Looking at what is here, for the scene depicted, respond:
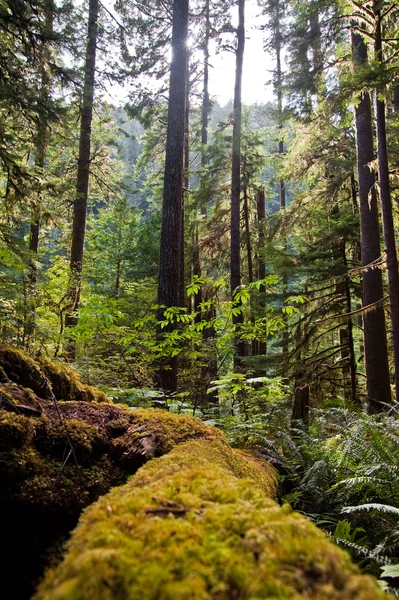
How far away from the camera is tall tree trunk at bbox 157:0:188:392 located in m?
6.79

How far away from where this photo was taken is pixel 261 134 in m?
14.6

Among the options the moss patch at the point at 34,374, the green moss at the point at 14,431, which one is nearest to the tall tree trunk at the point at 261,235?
the moss patch at the point at 34,374

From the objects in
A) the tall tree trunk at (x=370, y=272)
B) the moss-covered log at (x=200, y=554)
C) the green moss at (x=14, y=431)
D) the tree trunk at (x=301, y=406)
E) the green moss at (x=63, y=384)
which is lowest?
the tree trunk at (x=301, y=406)

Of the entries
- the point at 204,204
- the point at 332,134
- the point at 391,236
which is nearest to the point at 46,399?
the point at 391,236

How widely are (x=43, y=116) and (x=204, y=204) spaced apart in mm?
9403

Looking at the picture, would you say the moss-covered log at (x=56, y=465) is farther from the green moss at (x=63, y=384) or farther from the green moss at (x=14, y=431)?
the green moss at (x=63, y=384)

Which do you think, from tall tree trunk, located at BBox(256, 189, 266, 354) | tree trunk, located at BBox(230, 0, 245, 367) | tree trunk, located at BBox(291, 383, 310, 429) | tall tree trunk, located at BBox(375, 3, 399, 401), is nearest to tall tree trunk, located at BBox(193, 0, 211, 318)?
tree trunk, located at BBox(230, 0, 245, 367)

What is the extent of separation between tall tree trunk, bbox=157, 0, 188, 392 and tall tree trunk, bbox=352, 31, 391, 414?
388 cm

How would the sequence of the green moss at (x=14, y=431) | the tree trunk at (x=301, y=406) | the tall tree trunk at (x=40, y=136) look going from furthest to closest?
1. the tall tree trunk at (x=40, y=136)
2. the tree trunk at (x=301, y=406)
3. the green moss at (x=14, y=431)

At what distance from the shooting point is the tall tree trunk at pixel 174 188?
6785 mm

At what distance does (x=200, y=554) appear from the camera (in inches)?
31.8

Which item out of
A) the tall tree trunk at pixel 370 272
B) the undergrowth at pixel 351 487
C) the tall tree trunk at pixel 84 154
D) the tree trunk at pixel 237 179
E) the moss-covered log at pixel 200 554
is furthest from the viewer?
the tree trunk at pixel 237 179

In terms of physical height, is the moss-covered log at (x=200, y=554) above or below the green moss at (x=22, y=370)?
below

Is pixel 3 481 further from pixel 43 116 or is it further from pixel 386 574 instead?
pixel 43 116
